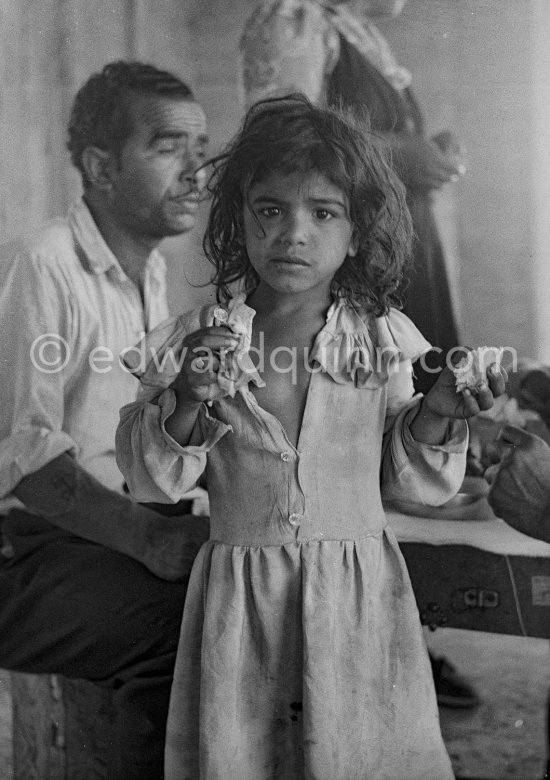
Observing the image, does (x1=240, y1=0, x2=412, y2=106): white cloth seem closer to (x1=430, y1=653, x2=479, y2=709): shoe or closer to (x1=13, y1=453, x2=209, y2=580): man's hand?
(x1=13, y1=453, x2=209, y2=580): man's hand

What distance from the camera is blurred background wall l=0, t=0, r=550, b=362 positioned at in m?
1.44

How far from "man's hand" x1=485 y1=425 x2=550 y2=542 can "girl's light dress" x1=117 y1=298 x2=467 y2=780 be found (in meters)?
0.16

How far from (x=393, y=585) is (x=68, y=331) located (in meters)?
0.67

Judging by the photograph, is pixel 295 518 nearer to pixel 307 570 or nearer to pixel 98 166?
pixel 307 570

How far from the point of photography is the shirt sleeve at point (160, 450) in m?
Result: 1.24

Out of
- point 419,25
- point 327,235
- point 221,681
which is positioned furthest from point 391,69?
point 221,681

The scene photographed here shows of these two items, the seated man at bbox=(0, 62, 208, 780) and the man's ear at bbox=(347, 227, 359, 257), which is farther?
the seated man at bbox=(0, 62, 208, 780)

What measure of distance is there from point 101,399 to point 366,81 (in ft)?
2.26

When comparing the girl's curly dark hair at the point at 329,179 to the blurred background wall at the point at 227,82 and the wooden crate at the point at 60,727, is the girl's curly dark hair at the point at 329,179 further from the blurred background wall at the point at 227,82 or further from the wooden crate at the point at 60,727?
the wooden crate at the point at 60,727

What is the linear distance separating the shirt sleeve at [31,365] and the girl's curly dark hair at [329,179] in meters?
0.28

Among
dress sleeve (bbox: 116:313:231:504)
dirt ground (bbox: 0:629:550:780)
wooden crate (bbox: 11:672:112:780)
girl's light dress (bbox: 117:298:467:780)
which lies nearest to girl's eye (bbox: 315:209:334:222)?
girl's light dress (bbox: 117:298:467:780)

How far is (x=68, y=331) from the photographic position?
4.79 feet

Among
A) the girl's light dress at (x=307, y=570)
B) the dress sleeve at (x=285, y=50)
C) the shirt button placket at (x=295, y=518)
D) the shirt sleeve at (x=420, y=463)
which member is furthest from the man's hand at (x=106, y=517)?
the dress sleeve at (x=285, y=50)

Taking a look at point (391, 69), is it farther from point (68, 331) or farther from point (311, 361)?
point (68, 331)
